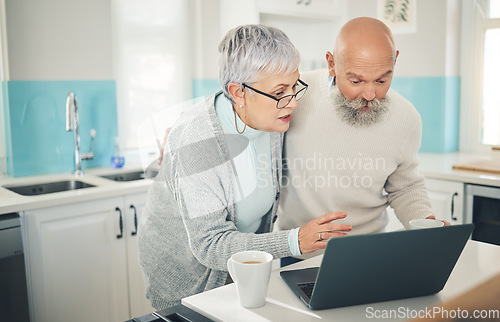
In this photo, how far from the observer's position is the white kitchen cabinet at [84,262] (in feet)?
7.64

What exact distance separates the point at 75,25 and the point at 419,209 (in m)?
2.24

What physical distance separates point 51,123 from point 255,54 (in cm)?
196

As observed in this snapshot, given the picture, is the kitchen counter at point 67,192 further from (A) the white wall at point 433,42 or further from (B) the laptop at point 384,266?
(A) the white wall at point 433,42

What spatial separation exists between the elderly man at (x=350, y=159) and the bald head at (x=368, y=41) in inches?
10.8

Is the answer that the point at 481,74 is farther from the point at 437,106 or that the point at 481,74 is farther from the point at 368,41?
the point at 368,41

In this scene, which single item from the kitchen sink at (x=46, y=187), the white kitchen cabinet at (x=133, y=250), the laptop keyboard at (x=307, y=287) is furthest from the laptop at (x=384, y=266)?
the kitchen sink at (x=46, y=187)

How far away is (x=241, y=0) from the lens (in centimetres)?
331

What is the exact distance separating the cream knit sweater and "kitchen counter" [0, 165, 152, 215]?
114 cm

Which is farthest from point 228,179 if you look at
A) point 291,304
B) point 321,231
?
point 291,304

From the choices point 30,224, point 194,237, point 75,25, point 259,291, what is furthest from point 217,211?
point 75,25

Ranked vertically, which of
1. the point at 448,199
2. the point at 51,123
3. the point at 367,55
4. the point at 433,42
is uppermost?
the point at 433,42

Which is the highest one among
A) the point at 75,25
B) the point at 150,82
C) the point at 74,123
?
the point at 75,25

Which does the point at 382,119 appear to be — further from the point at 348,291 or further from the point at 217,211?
the point at 348,291

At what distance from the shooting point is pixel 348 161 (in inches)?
66.2
